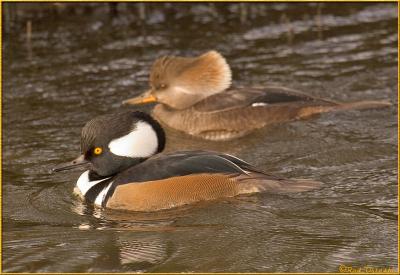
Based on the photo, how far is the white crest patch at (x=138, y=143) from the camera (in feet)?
25.2

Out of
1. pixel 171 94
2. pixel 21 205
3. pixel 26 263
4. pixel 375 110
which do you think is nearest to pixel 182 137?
pixel 171 94

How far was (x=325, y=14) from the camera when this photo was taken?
46.1ft

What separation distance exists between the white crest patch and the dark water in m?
0.58

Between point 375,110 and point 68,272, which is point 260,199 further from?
point 375,110

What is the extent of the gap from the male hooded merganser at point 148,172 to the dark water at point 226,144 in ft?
0.38

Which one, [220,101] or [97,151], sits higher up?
[97,151]

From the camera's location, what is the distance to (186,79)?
10.3m

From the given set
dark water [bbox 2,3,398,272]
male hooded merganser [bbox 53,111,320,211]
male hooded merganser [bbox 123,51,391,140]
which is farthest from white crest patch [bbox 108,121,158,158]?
male hooded merganser [bbox 123,51,391,140]

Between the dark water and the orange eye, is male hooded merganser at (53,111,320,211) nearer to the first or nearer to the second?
the orange eye

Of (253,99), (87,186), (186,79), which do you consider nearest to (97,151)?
(87,186)

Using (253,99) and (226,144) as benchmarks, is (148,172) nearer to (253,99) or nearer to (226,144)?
(226,144)

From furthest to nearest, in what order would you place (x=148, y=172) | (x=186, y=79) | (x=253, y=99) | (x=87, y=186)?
(x=186, y=79) → (x=253, y=99) → (x=87, y=186) → (x=148, y=172)

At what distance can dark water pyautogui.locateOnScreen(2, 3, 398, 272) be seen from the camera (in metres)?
6.50

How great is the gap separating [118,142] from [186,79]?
2.76m
